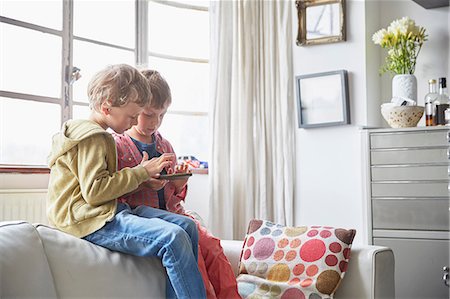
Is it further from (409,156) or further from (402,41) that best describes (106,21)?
(409,156)

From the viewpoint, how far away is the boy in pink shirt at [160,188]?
81.6 inches

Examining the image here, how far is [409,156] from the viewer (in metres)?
3.12

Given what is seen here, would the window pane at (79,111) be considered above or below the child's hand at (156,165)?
above

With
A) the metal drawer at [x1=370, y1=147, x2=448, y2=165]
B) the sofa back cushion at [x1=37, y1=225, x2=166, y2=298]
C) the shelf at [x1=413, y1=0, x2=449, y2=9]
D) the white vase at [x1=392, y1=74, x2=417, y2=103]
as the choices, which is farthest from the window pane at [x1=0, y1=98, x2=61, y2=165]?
the shelf at [x1=413, y1=0, x2=449, y2=9]

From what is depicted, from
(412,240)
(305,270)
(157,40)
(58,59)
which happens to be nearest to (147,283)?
(305,270)

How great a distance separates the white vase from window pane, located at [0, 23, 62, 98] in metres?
1.87

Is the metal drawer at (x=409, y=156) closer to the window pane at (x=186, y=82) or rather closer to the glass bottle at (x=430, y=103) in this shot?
the glass bottle at (x=430, y=103)

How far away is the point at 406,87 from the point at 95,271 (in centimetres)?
219

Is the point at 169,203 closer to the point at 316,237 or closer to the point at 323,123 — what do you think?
the point at 316,237

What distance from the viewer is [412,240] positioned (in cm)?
308

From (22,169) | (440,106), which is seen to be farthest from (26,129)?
(440,106)

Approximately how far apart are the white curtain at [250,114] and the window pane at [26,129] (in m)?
0.97

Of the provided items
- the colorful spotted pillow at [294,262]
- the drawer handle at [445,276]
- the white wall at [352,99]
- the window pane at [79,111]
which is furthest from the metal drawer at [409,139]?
the window pane at [79,111]

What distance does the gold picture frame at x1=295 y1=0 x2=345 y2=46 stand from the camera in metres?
3.65
